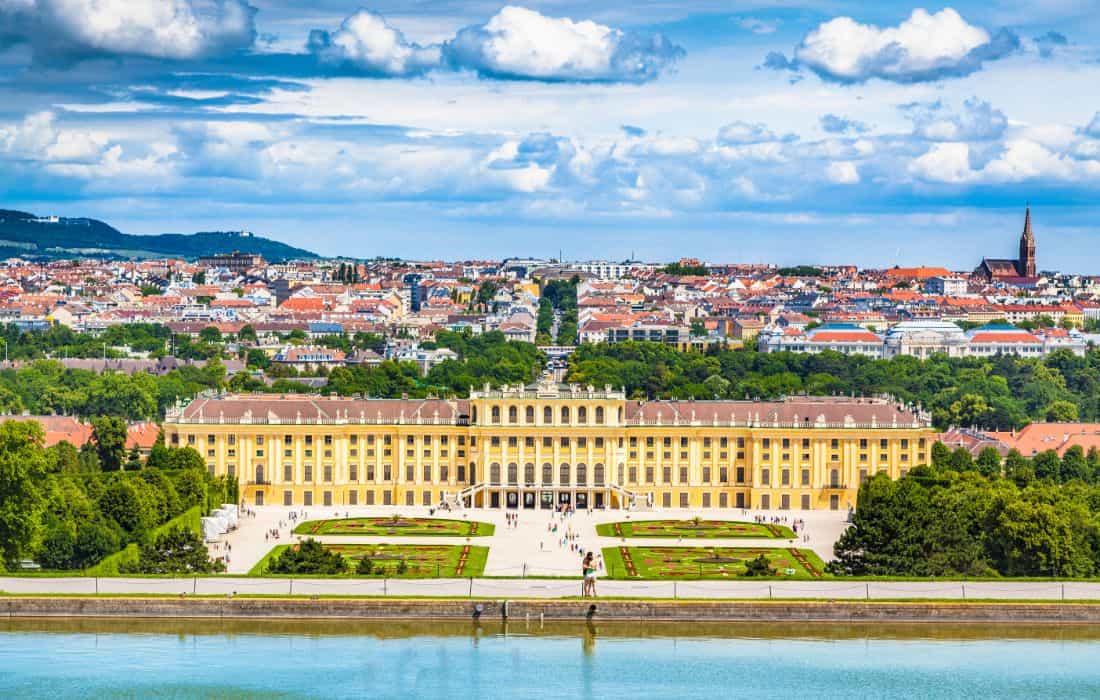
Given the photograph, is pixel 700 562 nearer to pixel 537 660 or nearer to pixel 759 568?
pixel 759 568

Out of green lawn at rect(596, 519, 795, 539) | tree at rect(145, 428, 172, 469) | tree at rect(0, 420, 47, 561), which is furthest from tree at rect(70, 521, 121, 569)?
green lawn at rect(596, 519, 795, 539)

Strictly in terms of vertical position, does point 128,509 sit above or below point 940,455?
below

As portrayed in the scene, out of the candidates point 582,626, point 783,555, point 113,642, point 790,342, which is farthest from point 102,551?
point 790,342

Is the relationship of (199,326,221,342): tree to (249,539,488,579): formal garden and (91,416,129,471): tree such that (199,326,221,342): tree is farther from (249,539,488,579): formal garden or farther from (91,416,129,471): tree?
(249,539,488,579): formal garden

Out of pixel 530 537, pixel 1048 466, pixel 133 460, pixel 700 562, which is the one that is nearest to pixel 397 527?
pixel 530 537

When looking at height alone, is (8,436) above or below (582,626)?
above

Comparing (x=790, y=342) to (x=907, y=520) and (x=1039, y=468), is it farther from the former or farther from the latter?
(x=907, y=520)
